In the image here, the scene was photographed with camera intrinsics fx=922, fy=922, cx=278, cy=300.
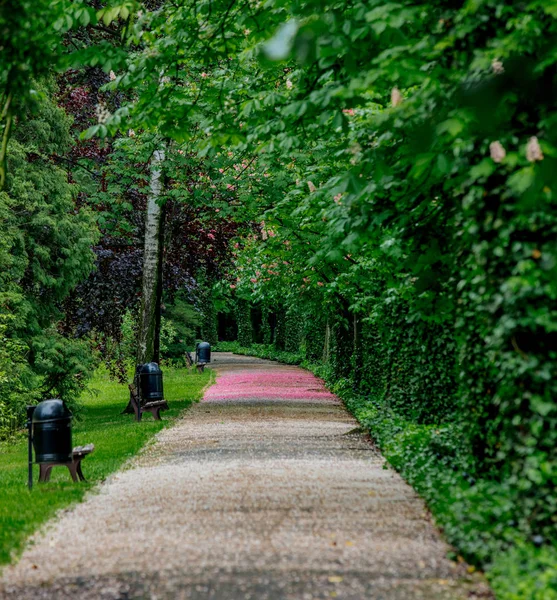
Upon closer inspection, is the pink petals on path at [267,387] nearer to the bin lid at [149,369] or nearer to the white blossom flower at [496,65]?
the bin lid at [149,369]

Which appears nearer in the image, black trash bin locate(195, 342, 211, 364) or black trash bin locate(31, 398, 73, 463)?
black trash bin locate(31, 398, 73, 463)

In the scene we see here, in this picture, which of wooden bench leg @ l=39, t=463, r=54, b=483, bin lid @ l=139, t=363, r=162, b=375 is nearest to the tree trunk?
bin lid @ l=139, t=363, r=162, b=375

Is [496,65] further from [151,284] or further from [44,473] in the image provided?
[151,284]

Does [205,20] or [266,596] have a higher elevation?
[205,20]

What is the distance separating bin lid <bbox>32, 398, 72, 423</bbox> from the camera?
35.8 feet

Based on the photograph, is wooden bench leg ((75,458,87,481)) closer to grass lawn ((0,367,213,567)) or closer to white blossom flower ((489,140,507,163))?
grass lawn ((0,367,213,567))

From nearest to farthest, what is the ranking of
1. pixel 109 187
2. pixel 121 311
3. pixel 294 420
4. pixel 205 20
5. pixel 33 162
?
1. pixel 205 20
2. pixel 294 420
3. pixel 33 162
4. pixel 109 187
5. pixel 121 311

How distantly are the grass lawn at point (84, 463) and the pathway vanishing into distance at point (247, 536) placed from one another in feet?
0.84

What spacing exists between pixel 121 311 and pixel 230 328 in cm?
5625

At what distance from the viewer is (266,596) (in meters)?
5.94

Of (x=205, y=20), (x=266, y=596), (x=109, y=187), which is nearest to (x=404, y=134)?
(x=205, y=20)

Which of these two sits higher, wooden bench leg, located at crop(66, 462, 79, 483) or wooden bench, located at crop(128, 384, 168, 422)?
wooden bench, located at crop(128, 384, 168, 422)

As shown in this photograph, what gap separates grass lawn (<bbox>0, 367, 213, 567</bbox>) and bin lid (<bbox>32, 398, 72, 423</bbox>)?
2.78 feet

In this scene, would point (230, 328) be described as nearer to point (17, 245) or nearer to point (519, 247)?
point (17, 245)
